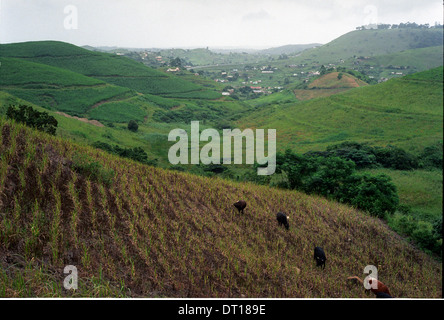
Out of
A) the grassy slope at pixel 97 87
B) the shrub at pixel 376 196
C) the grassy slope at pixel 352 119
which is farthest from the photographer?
the grassy slope at pixel 97 87

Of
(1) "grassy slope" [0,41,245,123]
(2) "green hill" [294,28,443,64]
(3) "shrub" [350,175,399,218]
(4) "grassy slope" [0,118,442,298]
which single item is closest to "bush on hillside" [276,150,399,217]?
(3) "shrub" [350,175,399,218]

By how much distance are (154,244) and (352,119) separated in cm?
5292

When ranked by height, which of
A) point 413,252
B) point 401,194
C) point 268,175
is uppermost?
point 413,252

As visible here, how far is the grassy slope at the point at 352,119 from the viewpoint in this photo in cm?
3559

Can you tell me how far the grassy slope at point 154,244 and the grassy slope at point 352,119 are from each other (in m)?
28.3

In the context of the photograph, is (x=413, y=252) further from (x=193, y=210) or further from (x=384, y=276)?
(x=193, y=210)

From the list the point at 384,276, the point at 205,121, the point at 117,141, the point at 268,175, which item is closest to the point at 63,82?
the point at 205,121

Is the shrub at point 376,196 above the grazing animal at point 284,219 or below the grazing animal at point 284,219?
below

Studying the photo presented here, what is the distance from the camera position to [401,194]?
2181 centimetres

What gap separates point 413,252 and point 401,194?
774 inches

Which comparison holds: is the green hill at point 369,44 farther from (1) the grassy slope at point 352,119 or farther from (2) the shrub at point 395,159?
(2) the shrub at point 395,159

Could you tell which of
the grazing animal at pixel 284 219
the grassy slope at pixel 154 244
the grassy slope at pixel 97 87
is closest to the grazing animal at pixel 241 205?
the grassy slope at pixel 154 244

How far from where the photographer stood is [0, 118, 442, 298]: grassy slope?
13.9 feet
